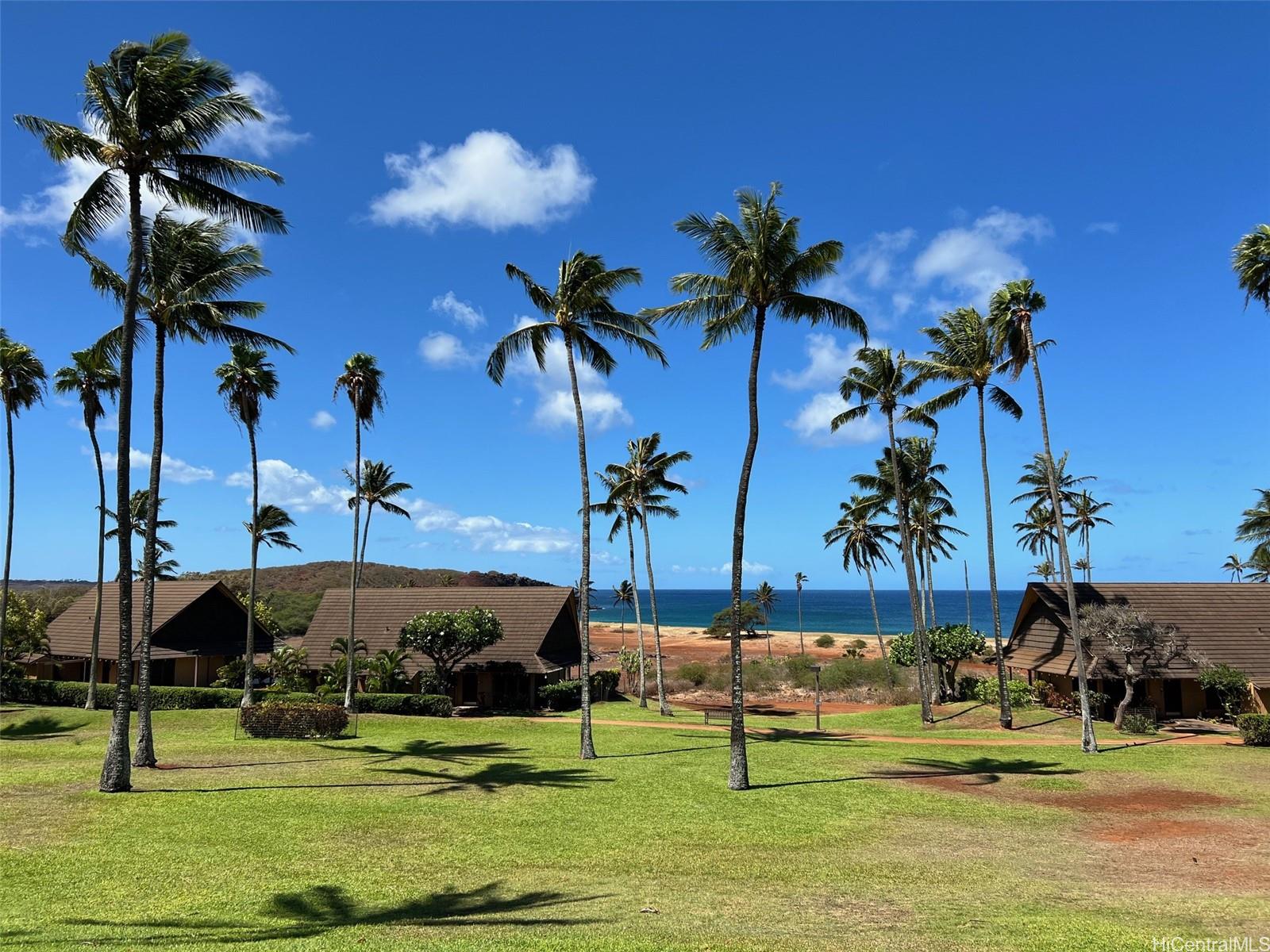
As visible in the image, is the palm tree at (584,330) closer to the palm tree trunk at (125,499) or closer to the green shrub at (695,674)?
the palm tree trunk at (125,499)

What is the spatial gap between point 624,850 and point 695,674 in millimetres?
45204

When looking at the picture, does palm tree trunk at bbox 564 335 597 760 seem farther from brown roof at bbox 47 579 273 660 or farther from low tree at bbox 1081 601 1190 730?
brown roof at bbox 47 579 273 660

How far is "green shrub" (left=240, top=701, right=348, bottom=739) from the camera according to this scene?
88.7 feet

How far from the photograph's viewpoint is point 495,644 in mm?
41906

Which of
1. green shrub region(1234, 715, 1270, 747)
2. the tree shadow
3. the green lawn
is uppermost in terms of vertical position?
the green lawn

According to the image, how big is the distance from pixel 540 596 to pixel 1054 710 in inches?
1111

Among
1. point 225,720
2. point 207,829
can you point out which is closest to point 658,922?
point 207,829

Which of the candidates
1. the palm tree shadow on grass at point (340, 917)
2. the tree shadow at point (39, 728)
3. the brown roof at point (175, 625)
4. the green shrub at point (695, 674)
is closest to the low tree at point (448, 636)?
the tree shadow at point (39, 728)

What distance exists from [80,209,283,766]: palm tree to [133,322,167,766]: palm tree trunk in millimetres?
22

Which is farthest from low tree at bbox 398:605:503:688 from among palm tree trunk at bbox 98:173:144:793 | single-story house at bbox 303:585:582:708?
palm tree trunk at bbox 98:173:144:793

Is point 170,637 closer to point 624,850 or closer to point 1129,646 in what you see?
point 624,850

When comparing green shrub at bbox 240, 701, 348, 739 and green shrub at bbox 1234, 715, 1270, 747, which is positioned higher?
green shrub at bbox 240, 701, 348, 739

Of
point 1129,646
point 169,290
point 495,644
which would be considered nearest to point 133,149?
point 169,290

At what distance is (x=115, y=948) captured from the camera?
877 cm
